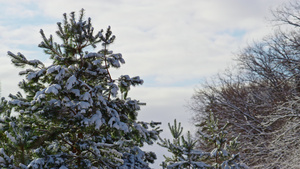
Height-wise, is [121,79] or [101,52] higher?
[101,52]

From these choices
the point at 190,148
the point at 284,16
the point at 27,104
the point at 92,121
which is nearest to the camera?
the point at 92,121

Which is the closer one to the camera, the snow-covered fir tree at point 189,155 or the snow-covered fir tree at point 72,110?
the snow-covered fir tree at point 72,110

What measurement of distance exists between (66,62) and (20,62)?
1015mm

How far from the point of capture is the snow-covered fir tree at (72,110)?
7.55 m

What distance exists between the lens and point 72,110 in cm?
805

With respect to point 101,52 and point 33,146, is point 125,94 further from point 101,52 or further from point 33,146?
point 33,146

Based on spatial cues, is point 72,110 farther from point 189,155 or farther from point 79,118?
→ point 189,155

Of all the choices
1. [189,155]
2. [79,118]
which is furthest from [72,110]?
[189,155]

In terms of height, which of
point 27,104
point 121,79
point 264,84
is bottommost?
point 27,104

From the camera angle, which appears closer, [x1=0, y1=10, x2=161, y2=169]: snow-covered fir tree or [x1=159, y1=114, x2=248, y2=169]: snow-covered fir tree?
[x1=0, y1=10, x2=161, y2=169]: snow-covered fir tree

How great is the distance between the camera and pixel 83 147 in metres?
7.69

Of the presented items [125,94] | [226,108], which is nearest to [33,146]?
[125,94]

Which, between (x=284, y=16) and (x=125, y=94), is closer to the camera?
(x=125, y=94)

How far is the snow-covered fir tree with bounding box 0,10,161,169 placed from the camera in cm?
755
